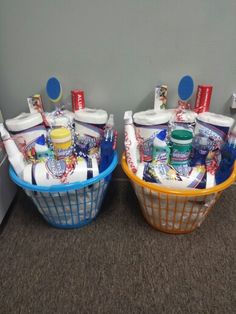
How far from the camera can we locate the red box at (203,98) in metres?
0.76

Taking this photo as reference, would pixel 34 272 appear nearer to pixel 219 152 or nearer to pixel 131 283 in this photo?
pixel 131 283

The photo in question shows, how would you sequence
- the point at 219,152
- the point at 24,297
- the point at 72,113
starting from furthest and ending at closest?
the point at 72,113, the point at 219,152, the point at 24,297

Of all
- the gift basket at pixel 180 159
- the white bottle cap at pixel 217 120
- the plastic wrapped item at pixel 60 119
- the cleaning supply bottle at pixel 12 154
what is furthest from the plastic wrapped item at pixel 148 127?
the cleaning supply bottle at pixel 12 154

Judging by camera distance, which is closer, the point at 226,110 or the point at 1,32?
the point at 1,32

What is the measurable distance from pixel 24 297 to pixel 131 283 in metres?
0.30

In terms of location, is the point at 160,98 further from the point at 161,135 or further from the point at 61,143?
the point at 61,143

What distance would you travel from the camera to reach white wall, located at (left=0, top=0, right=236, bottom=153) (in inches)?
28.4

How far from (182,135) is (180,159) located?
0.25ft

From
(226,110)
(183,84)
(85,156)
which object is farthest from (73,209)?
(226,110)

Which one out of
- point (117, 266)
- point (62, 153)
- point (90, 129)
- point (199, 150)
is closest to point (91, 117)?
point (90, 129)

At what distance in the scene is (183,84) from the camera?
0.78 m

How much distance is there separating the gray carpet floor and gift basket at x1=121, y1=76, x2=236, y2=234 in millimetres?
87

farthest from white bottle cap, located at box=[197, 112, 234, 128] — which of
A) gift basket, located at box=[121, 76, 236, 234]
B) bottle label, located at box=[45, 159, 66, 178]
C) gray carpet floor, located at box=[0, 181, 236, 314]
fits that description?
bottle label, located at box=[45, 159, 66, 178]

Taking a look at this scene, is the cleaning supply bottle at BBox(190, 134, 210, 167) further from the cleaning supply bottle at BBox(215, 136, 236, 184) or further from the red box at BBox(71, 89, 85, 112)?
the red box at BBox(71, 89, 85, 112)
